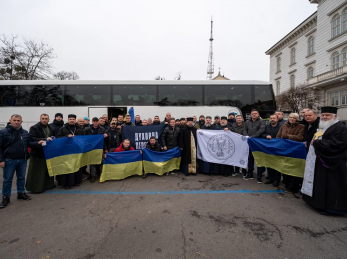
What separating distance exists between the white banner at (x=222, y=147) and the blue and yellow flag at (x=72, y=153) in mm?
3359

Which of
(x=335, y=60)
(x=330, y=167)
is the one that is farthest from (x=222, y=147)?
(x=335, y=60)

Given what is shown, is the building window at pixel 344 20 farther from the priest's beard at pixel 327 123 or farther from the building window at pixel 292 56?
the priest's beard at pixel 327 123

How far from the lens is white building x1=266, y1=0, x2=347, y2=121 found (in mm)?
20750

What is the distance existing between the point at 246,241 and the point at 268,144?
3143mm

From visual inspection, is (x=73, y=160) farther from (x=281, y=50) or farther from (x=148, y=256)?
(x=281, y=50)

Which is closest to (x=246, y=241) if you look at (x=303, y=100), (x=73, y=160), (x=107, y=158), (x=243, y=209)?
(x=243, y=209)

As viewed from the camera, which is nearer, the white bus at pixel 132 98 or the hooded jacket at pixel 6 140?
the hooded jacket at pixel 6 140

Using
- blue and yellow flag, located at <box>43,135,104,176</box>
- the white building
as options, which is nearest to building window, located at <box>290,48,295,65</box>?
the white building

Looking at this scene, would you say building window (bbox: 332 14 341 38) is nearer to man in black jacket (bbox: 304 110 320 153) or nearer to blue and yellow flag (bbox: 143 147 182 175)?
man in black jacket (bbox: 304 110 320 153)

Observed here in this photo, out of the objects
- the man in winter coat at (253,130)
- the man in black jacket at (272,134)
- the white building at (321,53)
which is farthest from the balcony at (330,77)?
the man in winter coat at (253,130)

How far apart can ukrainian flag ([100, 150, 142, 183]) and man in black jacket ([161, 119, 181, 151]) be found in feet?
3.48

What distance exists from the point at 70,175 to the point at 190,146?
371 cm

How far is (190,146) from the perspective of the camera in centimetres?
586

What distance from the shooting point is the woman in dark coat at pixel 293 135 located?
14.7ft
